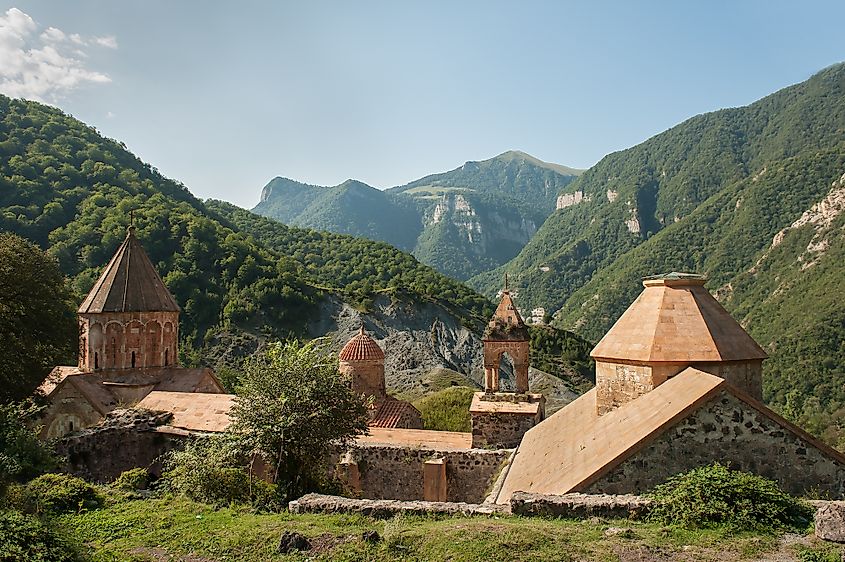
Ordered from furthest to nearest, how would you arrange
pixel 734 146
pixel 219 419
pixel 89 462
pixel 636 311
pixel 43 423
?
1. pixel 734 146
2. pixel 43 423
3. pixel 219 419
4. pixel 89 462
5. pixel 636 311

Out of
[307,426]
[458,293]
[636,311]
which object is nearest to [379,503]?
[307,426]

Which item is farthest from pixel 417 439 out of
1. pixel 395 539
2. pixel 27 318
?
pixel 27 318

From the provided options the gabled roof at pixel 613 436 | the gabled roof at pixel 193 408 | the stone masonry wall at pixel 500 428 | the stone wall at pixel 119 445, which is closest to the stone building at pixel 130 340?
the gabled roof at pixel 193 408

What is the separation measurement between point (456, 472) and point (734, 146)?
4311 inches

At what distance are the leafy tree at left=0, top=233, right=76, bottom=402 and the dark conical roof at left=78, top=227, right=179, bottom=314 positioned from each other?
1.25m

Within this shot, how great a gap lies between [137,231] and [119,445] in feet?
121

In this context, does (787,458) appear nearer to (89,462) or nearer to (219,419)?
(219,419)

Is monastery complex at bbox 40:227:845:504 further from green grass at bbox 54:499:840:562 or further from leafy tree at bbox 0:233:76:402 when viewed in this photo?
green grass at bbox 54:499:840:562

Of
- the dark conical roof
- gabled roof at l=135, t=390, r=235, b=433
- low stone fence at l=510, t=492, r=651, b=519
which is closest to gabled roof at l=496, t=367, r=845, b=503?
low stone fence at l=510, t=492, r=651, b=519

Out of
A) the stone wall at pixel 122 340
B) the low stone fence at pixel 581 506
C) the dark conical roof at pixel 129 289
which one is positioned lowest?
the low stone fence at pixel 581 506

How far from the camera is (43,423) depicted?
16781 millimetres

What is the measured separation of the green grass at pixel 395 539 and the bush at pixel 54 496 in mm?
386

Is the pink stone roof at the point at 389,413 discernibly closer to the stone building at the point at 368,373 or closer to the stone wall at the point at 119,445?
the stone building at the point at 368,373

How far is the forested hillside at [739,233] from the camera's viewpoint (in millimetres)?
49125
